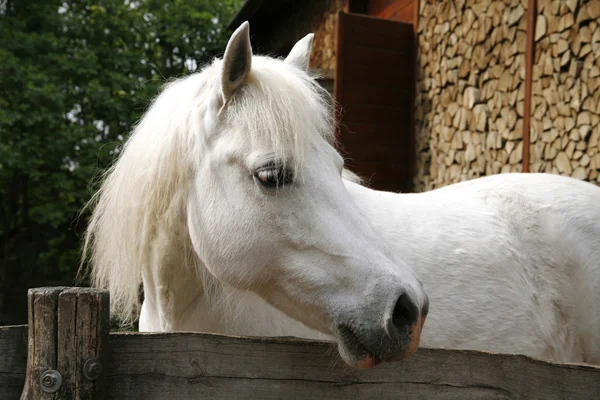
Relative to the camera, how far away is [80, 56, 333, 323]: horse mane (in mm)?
1650

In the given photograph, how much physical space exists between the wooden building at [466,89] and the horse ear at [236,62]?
8.70 feet

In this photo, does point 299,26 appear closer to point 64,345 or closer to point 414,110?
point 414,110

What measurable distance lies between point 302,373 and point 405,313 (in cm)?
30

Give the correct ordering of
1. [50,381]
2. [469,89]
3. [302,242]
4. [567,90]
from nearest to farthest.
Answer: [50,381] → [302,242] → [567,90] → [469,89]

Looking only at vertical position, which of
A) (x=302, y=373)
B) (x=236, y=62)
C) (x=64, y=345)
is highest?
(x=236, y=62)

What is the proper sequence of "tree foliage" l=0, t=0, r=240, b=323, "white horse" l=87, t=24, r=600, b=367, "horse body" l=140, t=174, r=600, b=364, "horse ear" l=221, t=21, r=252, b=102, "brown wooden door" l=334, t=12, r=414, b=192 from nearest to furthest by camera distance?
"white horse" l=87, t=24, r=600, b=367, "horse ear" l=221, t=21, r=252, b=102, "horse body" l=140, t=174, r=600, b=364, "brown wooden door" l=334, t=12, r=414, b=192, "tree foliage" l=0, t=0, r=240, b=323

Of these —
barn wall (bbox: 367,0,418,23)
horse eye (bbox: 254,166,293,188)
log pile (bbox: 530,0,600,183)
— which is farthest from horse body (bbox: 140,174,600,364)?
barn wall (bbox: 367,0,418,23)

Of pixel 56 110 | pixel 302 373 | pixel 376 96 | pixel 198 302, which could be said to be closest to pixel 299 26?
pixel 376 96

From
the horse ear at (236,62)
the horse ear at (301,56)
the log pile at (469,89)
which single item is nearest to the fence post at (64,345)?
the horse ear at (236,62)

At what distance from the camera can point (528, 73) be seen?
14.1 feet

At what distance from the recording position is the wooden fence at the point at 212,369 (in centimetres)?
115

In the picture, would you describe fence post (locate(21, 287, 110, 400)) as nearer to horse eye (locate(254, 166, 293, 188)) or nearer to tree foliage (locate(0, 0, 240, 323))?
horse eye (locate(254, 166, 293, 188))

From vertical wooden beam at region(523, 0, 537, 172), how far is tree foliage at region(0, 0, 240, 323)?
4.36 metres

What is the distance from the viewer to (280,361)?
1307mm
